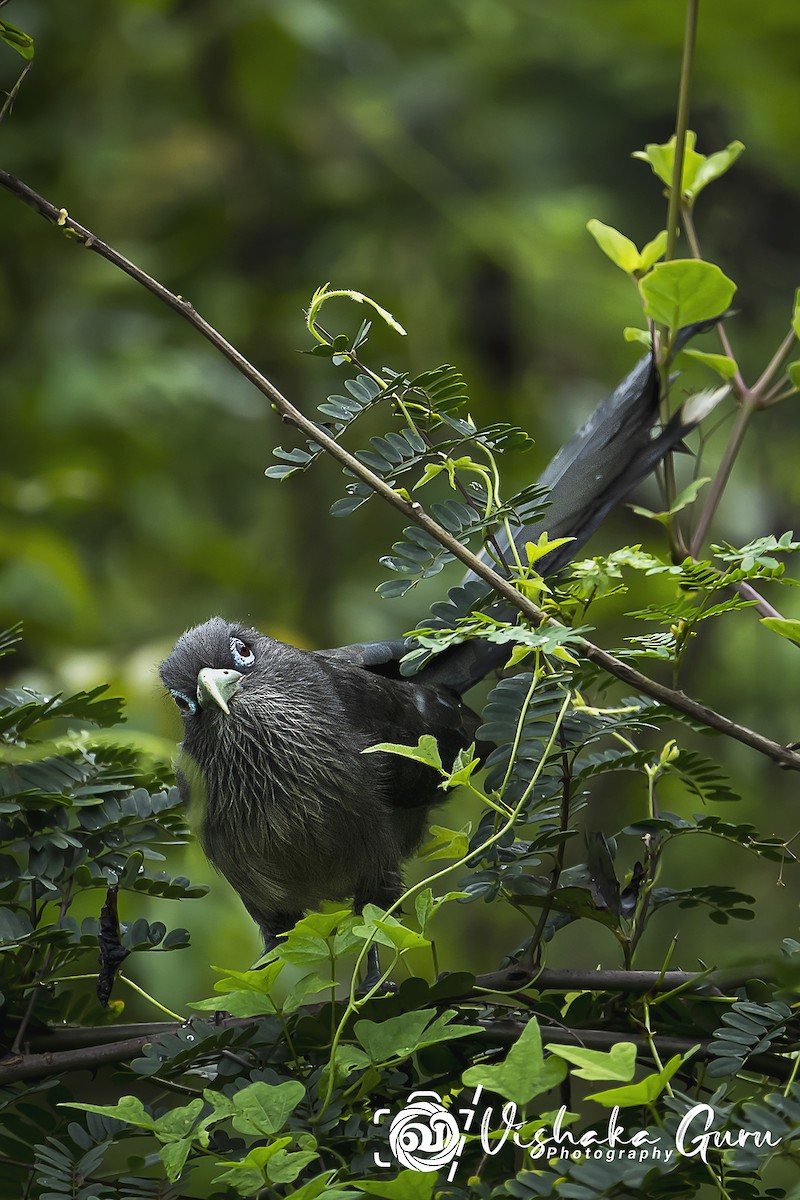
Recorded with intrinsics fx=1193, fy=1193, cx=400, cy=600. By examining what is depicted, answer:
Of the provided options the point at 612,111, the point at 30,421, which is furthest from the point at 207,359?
the point at 612,111

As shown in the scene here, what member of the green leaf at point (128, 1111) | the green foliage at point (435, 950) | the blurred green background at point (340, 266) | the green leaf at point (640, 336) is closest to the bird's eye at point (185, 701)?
the green foliage at point (435, 950)

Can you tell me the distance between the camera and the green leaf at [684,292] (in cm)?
164

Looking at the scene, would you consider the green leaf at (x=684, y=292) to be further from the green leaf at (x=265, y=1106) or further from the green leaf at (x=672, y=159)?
the green leaf at (x=265, y=1106)

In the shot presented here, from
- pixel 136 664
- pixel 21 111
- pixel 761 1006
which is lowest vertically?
pixel 136 664

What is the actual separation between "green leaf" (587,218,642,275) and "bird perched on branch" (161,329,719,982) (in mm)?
682

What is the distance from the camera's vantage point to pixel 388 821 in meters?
2.84

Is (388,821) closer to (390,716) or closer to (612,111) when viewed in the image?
(390,716)

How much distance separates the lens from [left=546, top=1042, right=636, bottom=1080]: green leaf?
1.23 meters

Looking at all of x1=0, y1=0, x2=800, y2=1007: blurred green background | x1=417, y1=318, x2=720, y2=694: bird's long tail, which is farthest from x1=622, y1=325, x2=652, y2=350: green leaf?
x1=0, y1=0, x2=800, y2=1007: blurred green background

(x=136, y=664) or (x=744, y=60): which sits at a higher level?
(x=744, y=60)

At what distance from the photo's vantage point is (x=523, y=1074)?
4.18 feet

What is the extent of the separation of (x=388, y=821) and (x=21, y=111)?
3.13 metres

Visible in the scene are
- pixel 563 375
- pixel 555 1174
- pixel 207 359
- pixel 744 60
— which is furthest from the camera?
pixel 563 375

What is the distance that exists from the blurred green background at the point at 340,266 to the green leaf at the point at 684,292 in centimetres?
256
